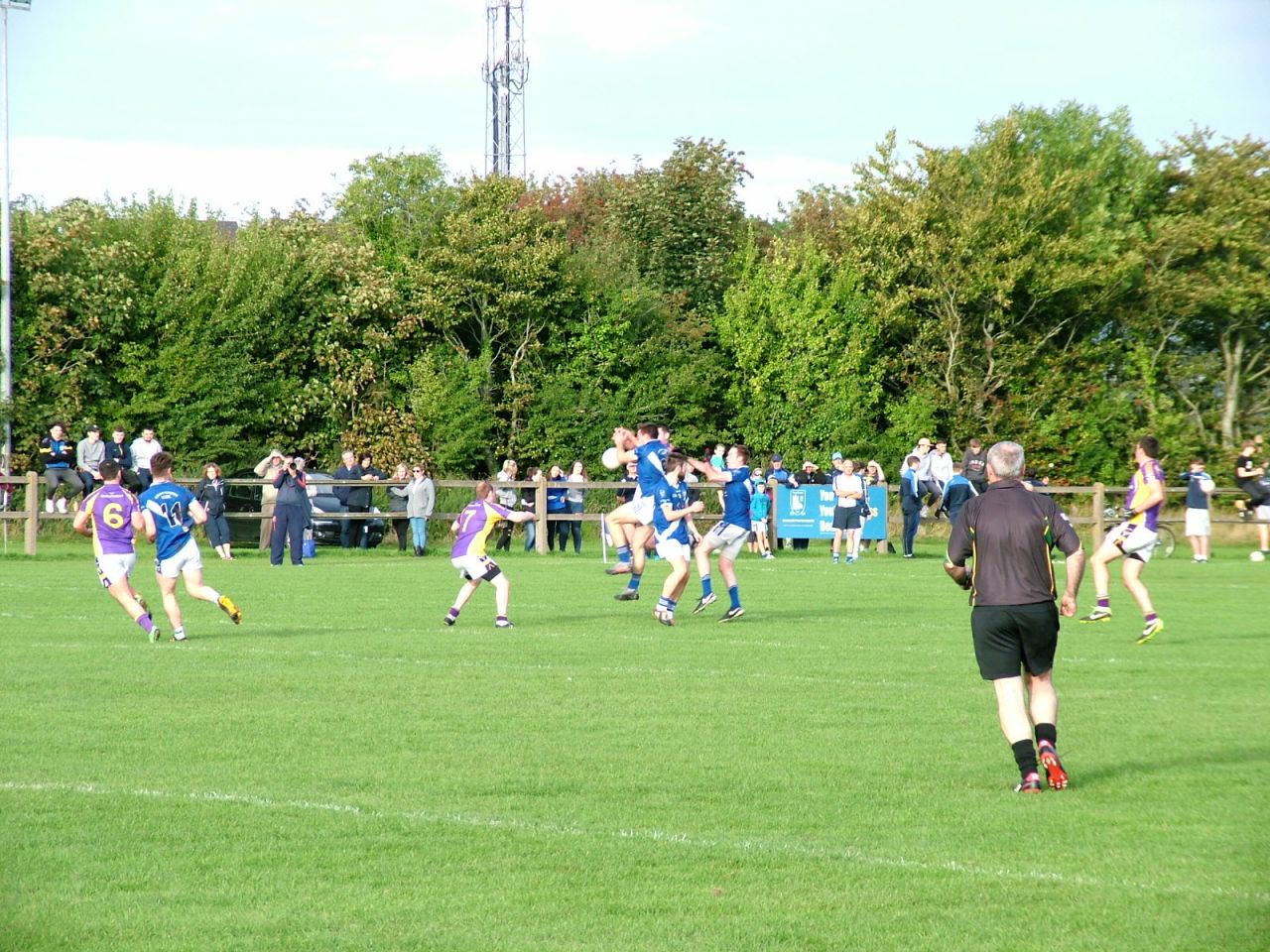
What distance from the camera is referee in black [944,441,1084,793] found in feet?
28.2

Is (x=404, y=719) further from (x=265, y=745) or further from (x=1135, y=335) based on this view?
(x=1135, y=335)

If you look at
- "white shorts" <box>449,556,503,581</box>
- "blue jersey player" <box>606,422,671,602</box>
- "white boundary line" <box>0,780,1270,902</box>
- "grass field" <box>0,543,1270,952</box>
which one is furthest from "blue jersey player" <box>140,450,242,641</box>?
"white boundary line" <box>0,780,1270,902</box>

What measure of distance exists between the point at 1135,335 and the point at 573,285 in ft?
49.2

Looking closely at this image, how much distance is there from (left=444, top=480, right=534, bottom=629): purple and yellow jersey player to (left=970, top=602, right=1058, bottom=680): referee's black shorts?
8.44m

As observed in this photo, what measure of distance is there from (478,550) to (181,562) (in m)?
2.87

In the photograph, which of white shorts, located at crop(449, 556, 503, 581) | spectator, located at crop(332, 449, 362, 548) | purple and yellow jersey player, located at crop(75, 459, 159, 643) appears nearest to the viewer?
purple and yellow jersey player, located at crop(75, 459, 159, 643)

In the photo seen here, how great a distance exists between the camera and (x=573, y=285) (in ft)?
147

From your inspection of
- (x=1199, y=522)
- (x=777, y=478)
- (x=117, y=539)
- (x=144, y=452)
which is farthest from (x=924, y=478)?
(x=117, y=539)

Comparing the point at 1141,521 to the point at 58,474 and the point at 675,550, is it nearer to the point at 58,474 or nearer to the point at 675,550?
the point at 675,550

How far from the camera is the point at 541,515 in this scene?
104 ft

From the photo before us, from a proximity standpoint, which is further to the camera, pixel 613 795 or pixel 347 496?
pixel 347 496

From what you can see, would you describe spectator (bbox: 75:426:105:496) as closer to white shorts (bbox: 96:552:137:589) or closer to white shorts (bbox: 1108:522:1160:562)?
white shorts (bbox: 96:552:137:589)

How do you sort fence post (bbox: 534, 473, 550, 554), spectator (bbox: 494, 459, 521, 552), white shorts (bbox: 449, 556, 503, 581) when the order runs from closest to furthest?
1. white shorts (bbox: 449, 556, 503, 581)
2. fence post (bbox: 534, 473, 550, 554)
3. spectator (bbox: 494, 459, 521, 552)

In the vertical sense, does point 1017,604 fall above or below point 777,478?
below
